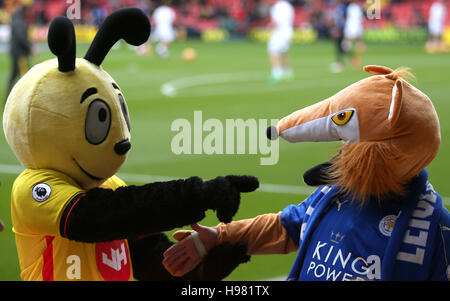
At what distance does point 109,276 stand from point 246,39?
33527mm

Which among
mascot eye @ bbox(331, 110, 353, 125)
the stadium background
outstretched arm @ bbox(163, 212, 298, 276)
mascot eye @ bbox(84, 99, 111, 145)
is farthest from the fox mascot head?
mascot eye @ bbox(84, 99, 111, 145)

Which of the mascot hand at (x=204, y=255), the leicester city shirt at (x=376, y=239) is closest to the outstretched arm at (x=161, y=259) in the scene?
the mascot hand at (x=204, y=255)

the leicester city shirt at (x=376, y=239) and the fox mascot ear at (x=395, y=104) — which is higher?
the fox mascot ear at (x=395, y=104)

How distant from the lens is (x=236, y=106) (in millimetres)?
11812

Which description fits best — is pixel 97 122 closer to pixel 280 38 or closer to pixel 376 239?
pixel 376 239

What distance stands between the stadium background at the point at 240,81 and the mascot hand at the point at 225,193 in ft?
1.79

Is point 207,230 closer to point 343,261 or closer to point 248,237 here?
point 248,237

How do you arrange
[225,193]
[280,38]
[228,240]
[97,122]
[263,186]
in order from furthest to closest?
[280,38] < [263,186] < [228,240] < [97,122] < [225,193]

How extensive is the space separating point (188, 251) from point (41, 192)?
25.4 inches

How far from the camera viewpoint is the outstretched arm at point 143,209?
99.2 inches

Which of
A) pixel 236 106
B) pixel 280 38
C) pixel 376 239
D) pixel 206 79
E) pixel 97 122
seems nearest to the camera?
pixel 376 239

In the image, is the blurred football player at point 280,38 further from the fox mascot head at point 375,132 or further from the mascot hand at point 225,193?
the mascot hand at point 225,193

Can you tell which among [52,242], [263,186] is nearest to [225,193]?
[52,242]

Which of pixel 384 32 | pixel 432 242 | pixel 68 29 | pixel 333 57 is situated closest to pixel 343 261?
pixel 432 242
